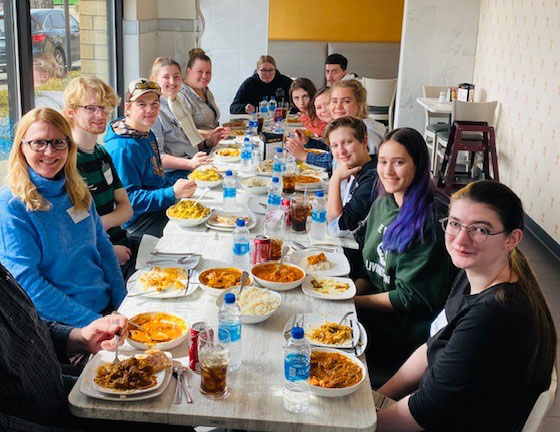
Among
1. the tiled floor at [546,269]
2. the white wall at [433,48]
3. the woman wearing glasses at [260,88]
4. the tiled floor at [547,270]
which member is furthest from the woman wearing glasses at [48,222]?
the white wall at [433,48]

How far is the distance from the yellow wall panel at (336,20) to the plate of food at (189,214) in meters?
7.51

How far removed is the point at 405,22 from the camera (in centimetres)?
743

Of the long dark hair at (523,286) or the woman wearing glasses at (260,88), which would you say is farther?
the woman wearing glasses at (260,88)

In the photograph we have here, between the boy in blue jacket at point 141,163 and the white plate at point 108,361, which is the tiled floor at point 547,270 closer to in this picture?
the boy in blue jacket at point 141,163

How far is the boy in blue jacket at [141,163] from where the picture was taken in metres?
3.34

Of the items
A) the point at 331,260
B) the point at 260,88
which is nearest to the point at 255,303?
the point at 331,260

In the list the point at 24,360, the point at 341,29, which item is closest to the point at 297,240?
the point at 24,360

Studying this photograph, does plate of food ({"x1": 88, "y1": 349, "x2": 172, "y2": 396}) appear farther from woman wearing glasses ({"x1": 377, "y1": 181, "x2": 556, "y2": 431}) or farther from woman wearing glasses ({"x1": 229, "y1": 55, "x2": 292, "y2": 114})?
woman wearing glasses ({"x1": 229, "y1": 55, "x2": 292, "y2": 114})

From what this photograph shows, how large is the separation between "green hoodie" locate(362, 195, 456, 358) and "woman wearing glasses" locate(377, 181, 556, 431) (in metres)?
0.44

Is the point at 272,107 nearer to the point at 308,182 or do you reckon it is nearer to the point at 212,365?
the point at 308,182

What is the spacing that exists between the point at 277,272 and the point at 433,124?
5167 millimetres

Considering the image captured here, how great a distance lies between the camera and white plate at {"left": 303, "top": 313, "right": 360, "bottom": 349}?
1.89 m

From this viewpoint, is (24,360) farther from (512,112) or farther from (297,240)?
(512,112)

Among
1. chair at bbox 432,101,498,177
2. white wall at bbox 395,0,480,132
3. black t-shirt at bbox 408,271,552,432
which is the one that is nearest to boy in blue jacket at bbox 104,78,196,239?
black t-shirt at bbox 408,271,552,432
